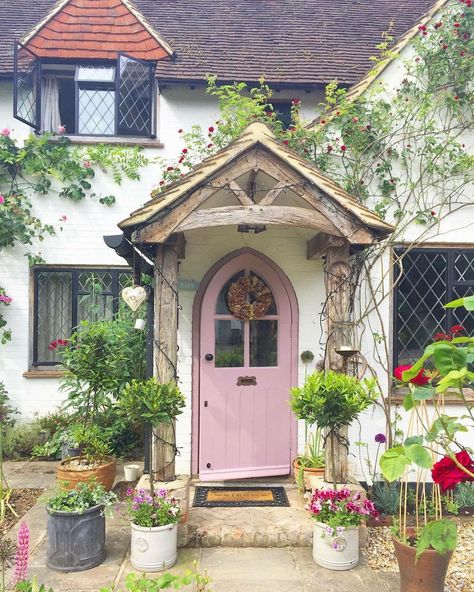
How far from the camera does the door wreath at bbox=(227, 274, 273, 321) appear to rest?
547cm

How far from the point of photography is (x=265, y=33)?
8.76 meters

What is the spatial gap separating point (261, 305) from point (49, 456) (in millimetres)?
3640

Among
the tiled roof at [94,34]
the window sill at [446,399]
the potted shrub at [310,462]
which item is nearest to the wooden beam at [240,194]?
the potted shrub at [310,462]

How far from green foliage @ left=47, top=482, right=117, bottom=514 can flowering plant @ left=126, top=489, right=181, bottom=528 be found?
8.4 inches

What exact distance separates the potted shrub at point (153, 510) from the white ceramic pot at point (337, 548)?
1153mm

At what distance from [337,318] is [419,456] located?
2.22 meters

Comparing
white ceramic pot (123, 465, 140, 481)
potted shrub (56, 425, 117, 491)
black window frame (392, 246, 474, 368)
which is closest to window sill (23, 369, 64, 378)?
potted shrub (56, 425, 117, 491)

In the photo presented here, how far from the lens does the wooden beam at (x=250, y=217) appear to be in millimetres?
4156

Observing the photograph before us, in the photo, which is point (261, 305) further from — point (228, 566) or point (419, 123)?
point (419, 123)

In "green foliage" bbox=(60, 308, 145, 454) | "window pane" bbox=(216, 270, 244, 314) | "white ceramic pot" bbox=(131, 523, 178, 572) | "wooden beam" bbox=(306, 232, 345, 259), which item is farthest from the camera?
"window pane" bbox=(216, 270, 244, 314)

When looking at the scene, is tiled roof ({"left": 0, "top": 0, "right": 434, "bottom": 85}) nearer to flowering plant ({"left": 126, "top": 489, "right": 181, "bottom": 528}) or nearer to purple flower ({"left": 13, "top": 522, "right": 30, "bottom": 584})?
flowering plant ({"left": 126, "top": 489, "right": 181, "bottom": 528})

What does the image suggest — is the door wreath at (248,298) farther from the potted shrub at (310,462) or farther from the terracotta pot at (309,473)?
the terracotta pot at (309,473)

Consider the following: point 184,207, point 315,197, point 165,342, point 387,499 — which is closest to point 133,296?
point 165,342

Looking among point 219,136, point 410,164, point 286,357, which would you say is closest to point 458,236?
point 410,164
